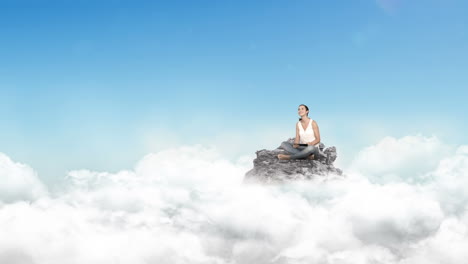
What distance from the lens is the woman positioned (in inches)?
658

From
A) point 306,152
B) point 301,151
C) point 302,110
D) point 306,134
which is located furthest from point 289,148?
point 302,110

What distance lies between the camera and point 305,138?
55.6 feet

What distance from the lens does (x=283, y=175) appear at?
1706 cm

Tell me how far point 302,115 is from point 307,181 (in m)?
2.39

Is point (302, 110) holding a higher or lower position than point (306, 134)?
higher

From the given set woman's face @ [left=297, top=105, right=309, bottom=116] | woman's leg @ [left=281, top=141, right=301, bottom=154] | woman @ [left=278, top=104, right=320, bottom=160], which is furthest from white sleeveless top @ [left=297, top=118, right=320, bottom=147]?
woman's leg @ [left=281, top=141, right=301, bottom=154]

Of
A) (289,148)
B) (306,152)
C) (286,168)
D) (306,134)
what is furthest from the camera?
(289,148)

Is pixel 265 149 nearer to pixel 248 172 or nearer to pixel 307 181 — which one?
pixel 248 172

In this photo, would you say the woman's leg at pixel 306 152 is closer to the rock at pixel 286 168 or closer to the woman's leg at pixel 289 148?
the woman's leg at pixel 289 148

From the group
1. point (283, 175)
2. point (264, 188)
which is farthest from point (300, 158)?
point (264, 188)

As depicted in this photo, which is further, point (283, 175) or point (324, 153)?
point (324, 153)

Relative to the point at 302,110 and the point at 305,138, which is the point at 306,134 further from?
the point at 302,110

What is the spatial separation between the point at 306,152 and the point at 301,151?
0.20 meters

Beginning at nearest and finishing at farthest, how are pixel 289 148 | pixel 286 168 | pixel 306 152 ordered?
pixel 306 152 < pixel 286 168 < pixel 289 148
